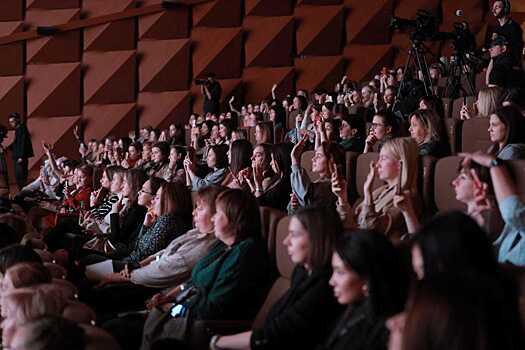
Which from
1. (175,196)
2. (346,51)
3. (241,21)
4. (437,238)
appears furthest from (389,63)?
(437,238)

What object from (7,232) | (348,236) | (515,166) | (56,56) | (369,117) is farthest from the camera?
(56,56)

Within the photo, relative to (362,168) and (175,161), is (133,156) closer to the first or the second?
(175,161)

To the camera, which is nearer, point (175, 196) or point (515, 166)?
point (515, 166)

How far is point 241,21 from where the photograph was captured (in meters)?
7.40

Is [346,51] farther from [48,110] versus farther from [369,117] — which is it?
[369,117]

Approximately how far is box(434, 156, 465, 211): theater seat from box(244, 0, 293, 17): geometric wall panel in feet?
18.1

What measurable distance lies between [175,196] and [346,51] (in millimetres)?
5610

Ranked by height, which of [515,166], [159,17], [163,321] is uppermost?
[159,17]

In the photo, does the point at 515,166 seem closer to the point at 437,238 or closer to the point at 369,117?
the point at 437,238

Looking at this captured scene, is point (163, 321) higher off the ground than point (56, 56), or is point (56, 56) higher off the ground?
point (56, 56)

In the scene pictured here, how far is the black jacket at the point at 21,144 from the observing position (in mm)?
6465

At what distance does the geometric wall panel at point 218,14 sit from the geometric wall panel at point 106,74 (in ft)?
2.17

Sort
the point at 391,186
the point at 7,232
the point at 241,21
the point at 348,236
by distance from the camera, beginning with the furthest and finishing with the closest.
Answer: the point at 241,21, the point at 7,232, the point at 391,186, the point at 348,236

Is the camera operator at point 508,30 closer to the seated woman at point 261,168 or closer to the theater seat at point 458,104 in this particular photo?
the theater seat at point 458,104
